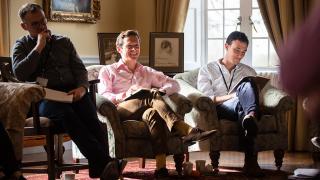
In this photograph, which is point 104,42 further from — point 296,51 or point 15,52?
point 296,51

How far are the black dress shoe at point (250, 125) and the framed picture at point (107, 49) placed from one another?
1.61m

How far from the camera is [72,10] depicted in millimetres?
5449

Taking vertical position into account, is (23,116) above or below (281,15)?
below

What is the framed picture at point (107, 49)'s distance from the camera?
5.03 m

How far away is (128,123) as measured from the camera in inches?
148

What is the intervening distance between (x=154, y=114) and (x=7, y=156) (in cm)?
117

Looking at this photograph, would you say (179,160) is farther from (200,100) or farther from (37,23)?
(37,23)

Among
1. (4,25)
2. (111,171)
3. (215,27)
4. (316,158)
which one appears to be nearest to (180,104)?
(111,171)

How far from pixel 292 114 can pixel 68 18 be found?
94.6 inches

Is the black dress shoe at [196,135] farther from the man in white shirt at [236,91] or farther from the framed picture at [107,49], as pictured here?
the framed picture at [107,49]

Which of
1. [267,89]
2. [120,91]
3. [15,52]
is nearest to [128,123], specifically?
[120,91]

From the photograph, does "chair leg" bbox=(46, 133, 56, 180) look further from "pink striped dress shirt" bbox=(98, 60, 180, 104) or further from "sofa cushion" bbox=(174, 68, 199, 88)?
"sofa cushion" bbox=(174, 68, 199, 88)

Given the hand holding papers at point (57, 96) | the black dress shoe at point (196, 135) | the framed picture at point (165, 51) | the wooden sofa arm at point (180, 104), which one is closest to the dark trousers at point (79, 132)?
the hand holding papers at point (57, 96)

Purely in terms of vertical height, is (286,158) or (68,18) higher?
(68,18)
